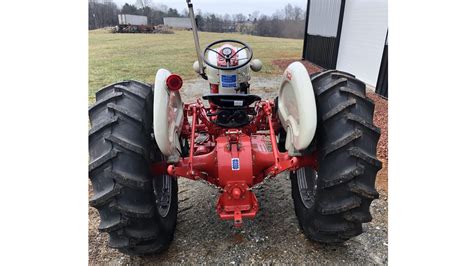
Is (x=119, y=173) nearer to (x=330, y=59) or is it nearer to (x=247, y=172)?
(x=247, y=172)

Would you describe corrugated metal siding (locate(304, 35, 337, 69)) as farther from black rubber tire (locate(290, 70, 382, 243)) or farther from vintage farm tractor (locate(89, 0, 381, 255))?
black rubber tire (locate(290, 70, 382, 243))

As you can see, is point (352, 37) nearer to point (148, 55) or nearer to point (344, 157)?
point (344, 157)

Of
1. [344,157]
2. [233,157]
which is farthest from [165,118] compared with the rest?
[344,157]

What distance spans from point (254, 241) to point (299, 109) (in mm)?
1061

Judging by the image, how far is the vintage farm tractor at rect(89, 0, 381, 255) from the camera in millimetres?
1785

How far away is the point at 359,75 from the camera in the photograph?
7688 millimetres

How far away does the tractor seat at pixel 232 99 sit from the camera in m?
2.25

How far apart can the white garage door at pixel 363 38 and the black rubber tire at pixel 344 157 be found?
524 cm

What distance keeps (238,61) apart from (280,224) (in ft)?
4.66

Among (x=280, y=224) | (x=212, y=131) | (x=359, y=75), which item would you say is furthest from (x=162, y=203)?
(x=359, y=75)

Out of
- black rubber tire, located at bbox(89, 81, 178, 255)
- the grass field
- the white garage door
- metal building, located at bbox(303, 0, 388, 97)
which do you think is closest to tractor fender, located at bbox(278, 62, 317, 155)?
black rubber tire, located at bbox(89, 81, 178, 255)

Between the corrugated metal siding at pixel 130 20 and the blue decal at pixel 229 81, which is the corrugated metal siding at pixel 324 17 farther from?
the corrugated metal siding at pixel 130 20

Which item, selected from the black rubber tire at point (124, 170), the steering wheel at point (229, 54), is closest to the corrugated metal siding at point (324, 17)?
the steering wheel at point (229, 54)

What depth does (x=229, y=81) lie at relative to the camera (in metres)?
2.78
